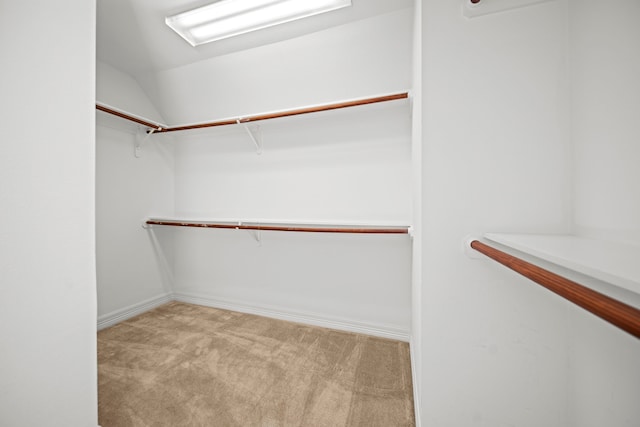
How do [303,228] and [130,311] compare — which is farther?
[130,311]

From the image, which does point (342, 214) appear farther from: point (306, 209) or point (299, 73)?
point (299, 73)

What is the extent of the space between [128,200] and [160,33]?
1.39 metres

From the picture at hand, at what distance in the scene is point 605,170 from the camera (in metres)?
0.66

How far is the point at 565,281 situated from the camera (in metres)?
0.42

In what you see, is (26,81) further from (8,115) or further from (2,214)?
(2,214)

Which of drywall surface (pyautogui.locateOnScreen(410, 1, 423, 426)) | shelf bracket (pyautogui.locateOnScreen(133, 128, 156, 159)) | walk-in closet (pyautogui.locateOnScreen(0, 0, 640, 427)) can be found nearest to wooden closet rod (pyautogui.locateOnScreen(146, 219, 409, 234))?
walk-in closet (pyautogui.locateOnScreen(0, 0, 640, 427))

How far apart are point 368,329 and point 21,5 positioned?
2.36m

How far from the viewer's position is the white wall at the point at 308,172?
1.76 m

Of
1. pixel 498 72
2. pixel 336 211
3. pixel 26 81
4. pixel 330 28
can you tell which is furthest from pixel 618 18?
pixel 26 81

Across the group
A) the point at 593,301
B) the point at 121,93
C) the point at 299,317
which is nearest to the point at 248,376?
the point at 299,317

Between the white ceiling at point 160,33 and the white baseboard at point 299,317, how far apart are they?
6.99 ft

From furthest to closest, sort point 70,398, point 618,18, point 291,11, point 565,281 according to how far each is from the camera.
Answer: point 291,11, point 70,398, point 618,18, point 565,281

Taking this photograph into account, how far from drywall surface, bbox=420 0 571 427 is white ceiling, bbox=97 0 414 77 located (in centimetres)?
84

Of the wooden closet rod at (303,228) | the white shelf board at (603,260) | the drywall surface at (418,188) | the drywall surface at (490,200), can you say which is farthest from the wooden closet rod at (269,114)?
the white shelf board at (603,260)
